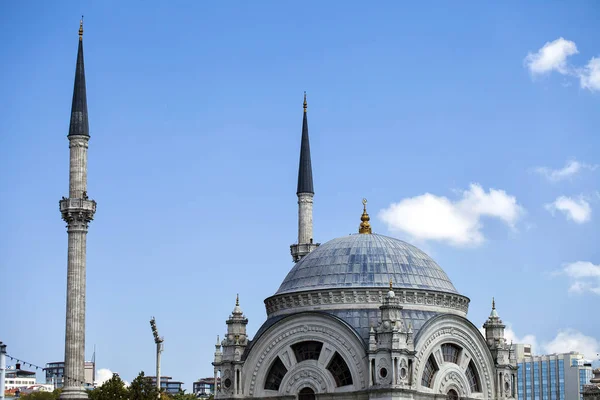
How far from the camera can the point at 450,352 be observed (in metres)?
58.7

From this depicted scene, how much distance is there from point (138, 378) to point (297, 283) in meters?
20.8

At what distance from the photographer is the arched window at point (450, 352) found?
5831cm

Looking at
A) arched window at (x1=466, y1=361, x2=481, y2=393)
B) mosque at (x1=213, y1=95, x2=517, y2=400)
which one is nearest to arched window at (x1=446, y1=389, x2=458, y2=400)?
mosque at (x1=213, y1=95, x2=517, y2=400)

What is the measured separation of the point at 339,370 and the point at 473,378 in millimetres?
8031

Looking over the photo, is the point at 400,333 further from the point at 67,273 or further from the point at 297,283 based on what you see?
the point at 67,273

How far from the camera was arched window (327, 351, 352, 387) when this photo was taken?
5638cm

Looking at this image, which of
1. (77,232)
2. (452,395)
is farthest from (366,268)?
(77,232)

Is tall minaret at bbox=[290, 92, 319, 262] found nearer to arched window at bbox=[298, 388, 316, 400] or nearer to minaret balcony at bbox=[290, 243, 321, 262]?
minaret balcony at bbox=[290, 243, 321, 262]

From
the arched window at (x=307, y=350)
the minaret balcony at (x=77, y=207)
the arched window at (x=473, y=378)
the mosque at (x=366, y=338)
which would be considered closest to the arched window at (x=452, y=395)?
the mosque at (x=366, y=338)

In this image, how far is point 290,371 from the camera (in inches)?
2271

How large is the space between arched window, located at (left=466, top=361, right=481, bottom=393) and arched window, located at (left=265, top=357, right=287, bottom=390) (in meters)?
9.83

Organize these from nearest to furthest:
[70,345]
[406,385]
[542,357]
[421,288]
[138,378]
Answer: [406,385] < [421,288] < [70,345] < [138,378] < [542,357]

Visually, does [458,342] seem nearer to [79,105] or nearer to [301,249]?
[301,249]

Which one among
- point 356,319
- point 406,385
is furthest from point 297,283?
point 406,385
